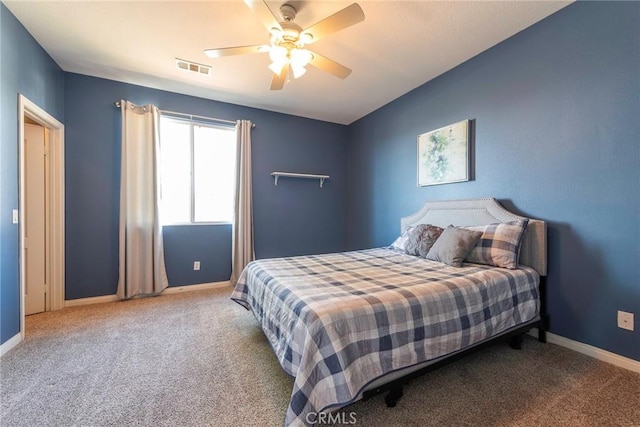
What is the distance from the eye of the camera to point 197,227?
369cm

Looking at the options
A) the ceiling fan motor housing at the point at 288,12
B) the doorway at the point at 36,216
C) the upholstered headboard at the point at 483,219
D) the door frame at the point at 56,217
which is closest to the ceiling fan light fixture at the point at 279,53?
the ceiling fan motor housing at the point at 288,12

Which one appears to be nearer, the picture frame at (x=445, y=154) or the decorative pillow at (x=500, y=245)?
the decorative pillow at (x=500, y=245)

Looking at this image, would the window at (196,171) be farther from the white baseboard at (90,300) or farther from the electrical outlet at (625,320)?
the electrical outlet at (625,320)

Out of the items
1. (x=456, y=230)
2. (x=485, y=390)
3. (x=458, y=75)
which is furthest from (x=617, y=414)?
(x=458, y=75)

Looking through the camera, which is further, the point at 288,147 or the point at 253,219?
the point at 288,147

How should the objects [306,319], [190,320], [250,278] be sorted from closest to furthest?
[306,319] → [250,278] → [190,320]

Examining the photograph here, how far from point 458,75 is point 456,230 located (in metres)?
1.81

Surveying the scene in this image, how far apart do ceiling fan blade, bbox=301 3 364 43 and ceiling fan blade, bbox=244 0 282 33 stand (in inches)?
8.6

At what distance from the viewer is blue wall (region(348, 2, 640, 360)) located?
5.89 ft

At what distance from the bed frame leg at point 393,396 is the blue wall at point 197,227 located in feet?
9.76

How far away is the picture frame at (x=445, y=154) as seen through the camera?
2783mm

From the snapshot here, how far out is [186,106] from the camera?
358cm

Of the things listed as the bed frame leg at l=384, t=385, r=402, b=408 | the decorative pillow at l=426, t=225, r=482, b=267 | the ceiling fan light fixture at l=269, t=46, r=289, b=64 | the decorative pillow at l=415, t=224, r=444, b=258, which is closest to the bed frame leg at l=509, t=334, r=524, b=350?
the decorative pillow at l=426, t=225, r=482, b=267

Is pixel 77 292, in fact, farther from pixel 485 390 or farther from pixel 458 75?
pixel 458 75
